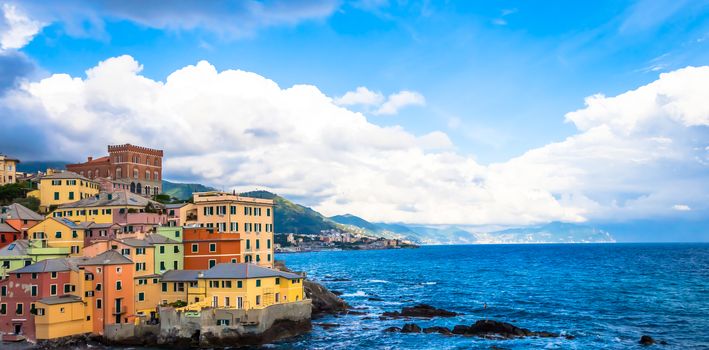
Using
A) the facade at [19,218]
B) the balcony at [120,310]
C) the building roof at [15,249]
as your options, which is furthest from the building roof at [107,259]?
the facade at [19,218]

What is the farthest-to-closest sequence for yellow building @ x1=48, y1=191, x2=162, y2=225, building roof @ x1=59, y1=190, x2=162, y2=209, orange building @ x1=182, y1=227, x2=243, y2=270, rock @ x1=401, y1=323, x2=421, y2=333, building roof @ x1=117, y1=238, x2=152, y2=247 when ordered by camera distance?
1. building roof @ x1=59, y1=190, x2=162, y2=209
2. yellow building @ x1=48, y1=191, x2=162, y2=225
3. orange building @ x1=182, y1=227, x2=243, y2=270
4. rock @ x1=401, y1=323, x2=421, y2=333
5. building roof @ x1=117, y1=238, x2=152, y2=247

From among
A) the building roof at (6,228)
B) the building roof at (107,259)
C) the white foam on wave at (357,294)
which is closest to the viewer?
the building roof at (107,259)

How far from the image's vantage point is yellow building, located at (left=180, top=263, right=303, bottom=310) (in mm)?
69750

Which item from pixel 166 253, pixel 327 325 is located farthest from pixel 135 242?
pixel 327 325

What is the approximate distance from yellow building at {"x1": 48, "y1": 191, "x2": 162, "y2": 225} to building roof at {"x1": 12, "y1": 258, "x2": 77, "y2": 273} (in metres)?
16.6

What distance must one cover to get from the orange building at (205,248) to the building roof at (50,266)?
15016mm

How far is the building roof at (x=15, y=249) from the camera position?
250ft

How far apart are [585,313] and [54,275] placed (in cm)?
7995

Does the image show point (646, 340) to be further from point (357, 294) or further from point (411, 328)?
point (357, 294)

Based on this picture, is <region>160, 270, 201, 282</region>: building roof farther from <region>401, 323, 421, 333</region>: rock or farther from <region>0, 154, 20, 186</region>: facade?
<region>0, 154, 20, 186</region>: facade

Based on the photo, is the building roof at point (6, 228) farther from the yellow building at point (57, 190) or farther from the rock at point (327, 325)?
the rock at point (327, 325)

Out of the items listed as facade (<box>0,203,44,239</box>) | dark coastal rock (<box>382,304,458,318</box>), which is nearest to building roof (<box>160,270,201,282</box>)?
facade (<box>0,203,44,239</box>)

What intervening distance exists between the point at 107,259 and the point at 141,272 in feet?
18.0

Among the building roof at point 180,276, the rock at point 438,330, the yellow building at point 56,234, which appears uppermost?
the yellow building at point 56,234
